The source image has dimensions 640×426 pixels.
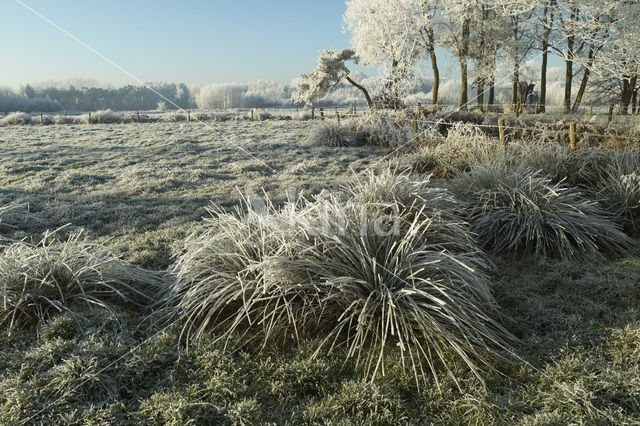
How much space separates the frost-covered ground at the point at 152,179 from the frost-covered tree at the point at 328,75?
12624mm

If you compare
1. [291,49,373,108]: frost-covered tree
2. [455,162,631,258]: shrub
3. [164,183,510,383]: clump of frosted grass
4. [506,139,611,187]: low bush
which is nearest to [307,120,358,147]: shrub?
[506,139,611,187]: low bush

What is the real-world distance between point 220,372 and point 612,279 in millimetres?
3130

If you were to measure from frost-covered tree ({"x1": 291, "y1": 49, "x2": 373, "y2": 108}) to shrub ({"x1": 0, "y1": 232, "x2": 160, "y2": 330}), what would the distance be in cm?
2171

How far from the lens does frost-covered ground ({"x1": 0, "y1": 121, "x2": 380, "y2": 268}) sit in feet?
15.8

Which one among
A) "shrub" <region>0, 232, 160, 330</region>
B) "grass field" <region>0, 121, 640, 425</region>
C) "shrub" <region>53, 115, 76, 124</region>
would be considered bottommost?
"grass field" <region>0, 121, 640, 425</region>

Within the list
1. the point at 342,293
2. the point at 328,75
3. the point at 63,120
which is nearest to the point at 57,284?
the point at 342,293

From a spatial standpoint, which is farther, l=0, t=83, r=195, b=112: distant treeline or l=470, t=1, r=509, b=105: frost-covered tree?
l=0, t=83, r=195, b=112: distant treeline

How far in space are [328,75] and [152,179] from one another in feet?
61.9

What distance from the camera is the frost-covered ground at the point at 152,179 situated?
481cm

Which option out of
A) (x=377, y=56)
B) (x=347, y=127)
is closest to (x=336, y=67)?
(x=377, y=56)

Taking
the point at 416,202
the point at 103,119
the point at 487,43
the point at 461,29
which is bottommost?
the point at 416,202

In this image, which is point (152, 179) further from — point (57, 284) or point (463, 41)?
point (463, 41)

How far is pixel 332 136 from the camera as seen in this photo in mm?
11508

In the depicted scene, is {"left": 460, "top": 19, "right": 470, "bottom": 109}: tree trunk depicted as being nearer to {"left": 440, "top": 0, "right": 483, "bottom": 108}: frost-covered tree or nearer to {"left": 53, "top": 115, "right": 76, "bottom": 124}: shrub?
{"left": 440, "top": 0, "right": 483, "bottom": 108}: frost-covered tree
